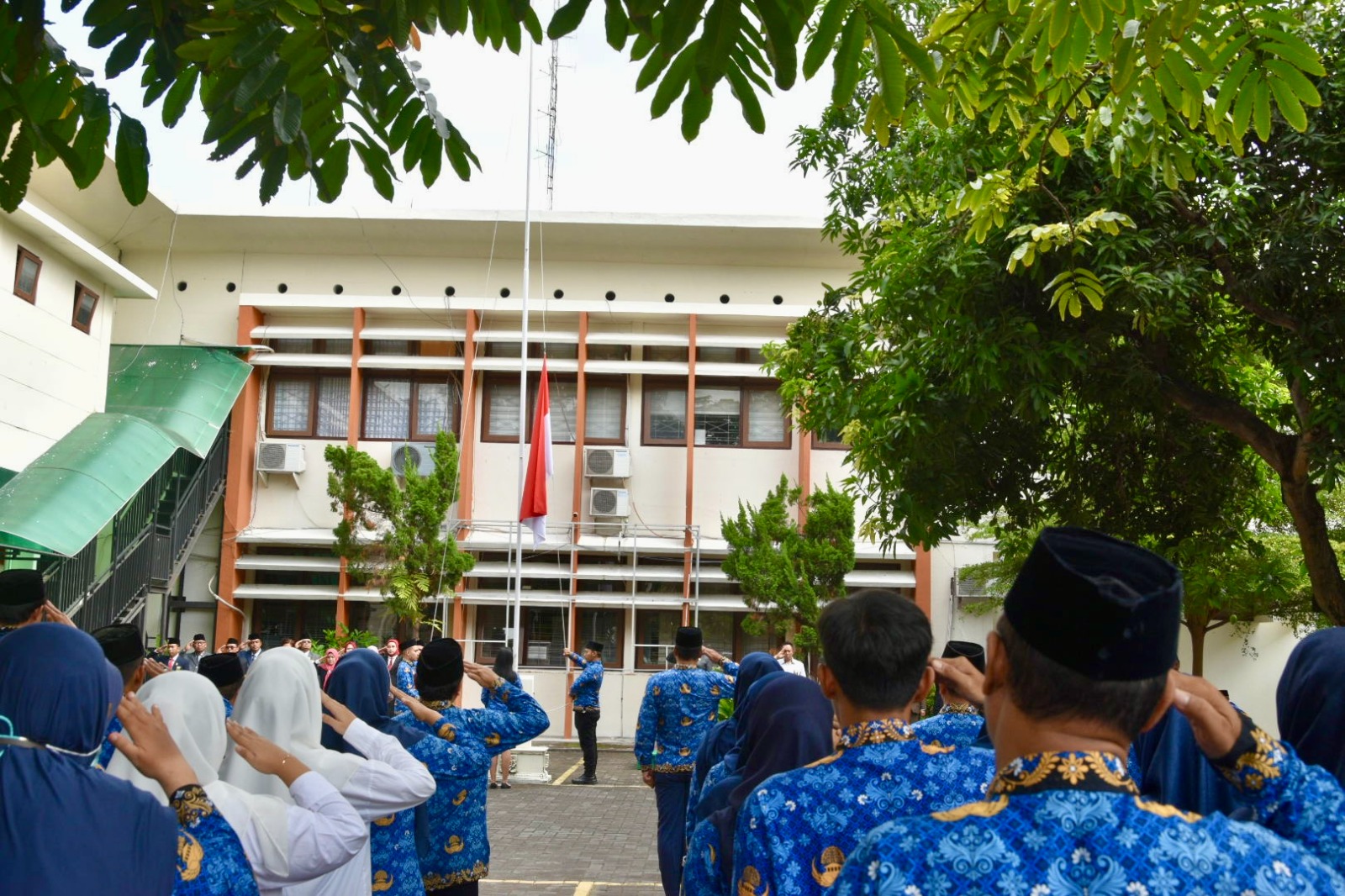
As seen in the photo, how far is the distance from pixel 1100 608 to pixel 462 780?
4.77 metres

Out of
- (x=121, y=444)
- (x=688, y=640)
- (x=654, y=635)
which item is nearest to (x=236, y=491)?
(x=121, y=444)

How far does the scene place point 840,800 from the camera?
326cm

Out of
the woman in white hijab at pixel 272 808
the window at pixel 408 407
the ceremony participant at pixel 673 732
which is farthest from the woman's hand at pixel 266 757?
the window at pixel 408 407

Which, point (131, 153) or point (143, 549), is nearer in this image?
point (131, 153)

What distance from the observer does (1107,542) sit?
1998mm

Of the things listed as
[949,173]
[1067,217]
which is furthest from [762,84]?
[949,173]

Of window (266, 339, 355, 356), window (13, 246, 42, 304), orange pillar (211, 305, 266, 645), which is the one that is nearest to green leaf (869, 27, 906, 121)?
window (13, 246, 42, 304)

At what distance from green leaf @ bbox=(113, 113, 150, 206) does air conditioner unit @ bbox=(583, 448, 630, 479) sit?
2212cm

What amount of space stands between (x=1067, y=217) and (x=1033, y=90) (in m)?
3.20

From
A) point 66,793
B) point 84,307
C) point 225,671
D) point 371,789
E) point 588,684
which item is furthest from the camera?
point 84,307

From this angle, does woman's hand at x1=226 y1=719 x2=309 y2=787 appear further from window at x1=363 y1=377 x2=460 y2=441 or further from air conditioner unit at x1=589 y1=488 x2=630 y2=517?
window at x1=363 y1=377 x2=460 y2=441

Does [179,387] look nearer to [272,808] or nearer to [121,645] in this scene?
[121,645]

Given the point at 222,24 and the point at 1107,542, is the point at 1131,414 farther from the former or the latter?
the point at 1107,542

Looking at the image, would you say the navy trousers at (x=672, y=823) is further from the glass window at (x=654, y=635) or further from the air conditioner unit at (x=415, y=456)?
the air conditioner unit at (x=415, y=456)
